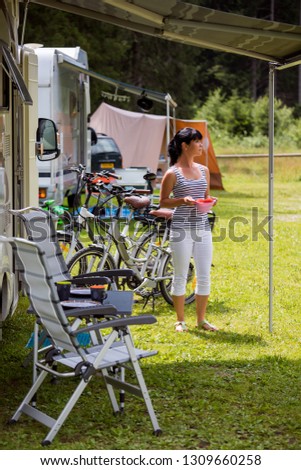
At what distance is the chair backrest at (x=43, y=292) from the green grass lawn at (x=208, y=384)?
52 centimetres

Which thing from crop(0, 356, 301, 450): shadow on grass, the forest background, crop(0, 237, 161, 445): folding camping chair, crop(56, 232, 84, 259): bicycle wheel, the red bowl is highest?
the forest background

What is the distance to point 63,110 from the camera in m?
14.7

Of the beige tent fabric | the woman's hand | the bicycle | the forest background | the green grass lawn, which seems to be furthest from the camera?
the forest background

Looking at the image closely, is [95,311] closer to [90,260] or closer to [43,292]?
[43,292]

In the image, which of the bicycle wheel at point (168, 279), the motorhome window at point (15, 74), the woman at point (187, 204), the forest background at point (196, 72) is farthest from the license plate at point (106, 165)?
the motorhome window at point (15, 74)

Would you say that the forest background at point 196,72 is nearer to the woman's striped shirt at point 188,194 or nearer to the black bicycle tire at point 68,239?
the black bicycle tire at point 68,239

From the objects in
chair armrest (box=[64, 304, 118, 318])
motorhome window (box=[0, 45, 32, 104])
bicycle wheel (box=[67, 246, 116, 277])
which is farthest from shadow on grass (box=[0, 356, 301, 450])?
motorhome window (box=[0, 45, 32, 104])

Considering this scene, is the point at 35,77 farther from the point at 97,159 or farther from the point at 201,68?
the point at 201,68

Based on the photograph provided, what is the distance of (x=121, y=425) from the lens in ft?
16.1

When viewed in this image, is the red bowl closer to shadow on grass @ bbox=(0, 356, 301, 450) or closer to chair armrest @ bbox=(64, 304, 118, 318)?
shadow on grass @ bbox=(0, 356, 301, 450)

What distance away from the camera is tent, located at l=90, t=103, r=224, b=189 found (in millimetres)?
21094

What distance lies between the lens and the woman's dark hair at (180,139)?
22.8 ft

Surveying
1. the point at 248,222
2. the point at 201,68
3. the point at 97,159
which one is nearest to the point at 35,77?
the point at 248,222

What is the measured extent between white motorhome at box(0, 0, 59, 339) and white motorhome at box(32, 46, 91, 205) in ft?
17.0
